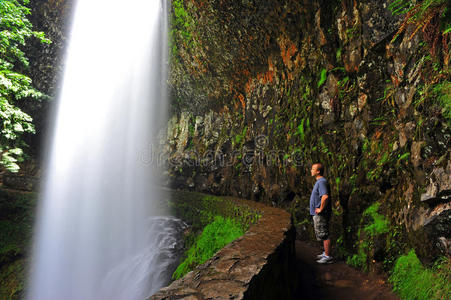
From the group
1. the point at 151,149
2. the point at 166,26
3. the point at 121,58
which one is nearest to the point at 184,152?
the point at 151,149

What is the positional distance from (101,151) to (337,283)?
57.0 feet

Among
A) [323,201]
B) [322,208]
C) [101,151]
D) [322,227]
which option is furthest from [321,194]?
[101,151]

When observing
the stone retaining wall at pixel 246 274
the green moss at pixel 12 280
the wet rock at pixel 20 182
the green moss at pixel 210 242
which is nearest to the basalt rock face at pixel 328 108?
the green moss at pixel 210 242

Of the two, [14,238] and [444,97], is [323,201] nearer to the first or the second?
[444,97]

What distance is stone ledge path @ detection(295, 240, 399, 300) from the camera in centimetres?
296

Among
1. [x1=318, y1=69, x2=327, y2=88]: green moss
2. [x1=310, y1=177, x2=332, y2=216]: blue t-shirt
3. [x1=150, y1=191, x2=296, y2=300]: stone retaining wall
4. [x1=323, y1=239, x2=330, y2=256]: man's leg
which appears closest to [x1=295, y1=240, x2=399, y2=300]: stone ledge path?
[x1=323, y1=239, x2=330, y2=256]: man's leg

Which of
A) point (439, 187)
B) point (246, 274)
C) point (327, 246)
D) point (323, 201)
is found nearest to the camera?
point (246, 274)

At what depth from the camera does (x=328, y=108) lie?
16.3 feet

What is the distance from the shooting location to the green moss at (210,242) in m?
7.31

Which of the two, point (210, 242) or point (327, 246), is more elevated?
point (327, 246)

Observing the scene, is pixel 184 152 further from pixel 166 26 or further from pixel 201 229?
pixel 166 26

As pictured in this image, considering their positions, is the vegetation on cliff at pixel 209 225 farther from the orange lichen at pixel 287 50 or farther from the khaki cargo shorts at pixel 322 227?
the orange lichen at pixel 287 50

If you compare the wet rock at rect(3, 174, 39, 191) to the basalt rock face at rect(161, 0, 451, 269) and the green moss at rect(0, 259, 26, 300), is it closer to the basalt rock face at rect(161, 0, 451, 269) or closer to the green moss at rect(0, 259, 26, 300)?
the green moss at rect(0, 259, 26, 300)

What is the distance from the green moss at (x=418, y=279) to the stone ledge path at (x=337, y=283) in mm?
166
